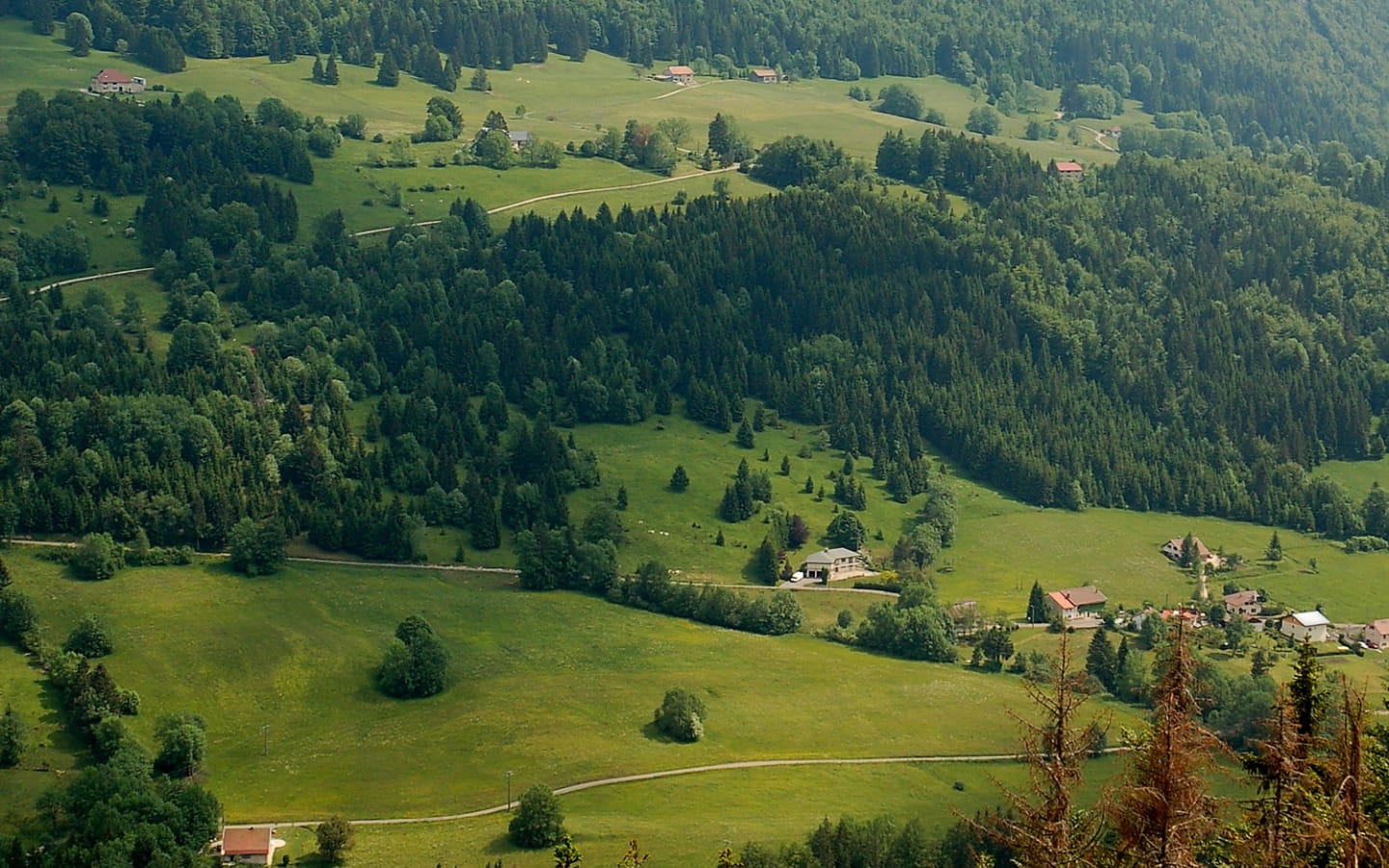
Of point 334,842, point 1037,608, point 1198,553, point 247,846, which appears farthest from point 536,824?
point 1198,553

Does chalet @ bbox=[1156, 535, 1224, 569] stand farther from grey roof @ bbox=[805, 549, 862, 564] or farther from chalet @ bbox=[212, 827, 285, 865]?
chalet @ bbox=[212, 827, 285, 865]

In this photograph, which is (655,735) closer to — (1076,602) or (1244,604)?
(1076,602)

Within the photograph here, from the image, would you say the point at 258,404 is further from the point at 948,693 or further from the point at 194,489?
the point at 948,693

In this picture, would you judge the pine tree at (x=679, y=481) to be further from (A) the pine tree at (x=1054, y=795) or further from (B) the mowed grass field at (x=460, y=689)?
(A) the pine tree at (x=1054, y=795)

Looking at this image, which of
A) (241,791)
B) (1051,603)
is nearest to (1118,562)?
(1051,603)

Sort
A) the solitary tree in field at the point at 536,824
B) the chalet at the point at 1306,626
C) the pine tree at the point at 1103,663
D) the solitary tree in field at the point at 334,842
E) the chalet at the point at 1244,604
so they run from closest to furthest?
1. the solitary tree in field at the point at 334,842
2. the solitary tree in field at the point at 536,824
3. the pine tree at the point at 1103,663
4. the chalet at the point at 1306,626
5. the chalet at the point at 1244,604

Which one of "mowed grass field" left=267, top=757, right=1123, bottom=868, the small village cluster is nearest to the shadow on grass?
"mowed grass field" left=267, top=757, right=1123, bottom=868

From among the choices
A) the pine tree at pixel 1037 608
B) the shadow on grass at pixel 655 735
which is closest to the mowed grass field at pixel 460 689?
the shadow on grass at pixel 655 735
